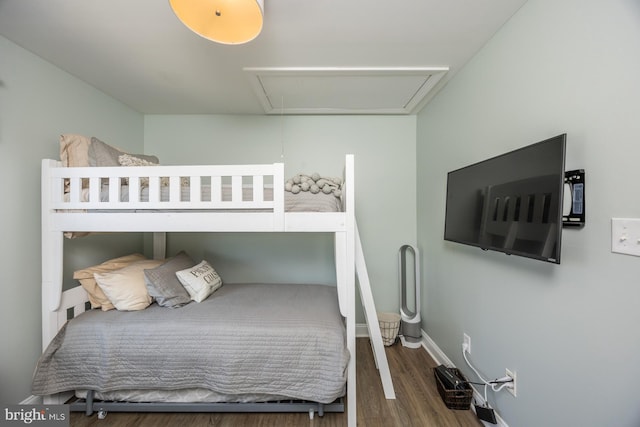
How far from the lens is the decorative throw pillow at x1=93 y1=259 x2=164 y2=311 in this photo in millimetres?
1665

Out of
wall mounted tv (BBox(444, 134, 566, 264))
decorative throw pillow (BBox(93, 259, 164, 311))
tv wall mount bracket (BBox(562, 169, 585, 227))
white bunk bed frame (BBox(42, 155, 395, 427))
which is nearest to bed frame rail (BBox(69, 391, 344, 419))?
white bunk bed frame (BBox(42, 155, 395, 427))

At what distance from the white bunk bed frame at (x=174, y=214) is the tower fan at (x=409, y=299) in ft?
3.53

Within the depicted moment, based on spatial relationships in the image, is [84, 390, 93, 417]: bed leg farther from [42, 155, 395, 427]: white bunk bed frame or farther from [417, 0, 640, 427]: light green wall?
[417, 0, 640, 427]: light green wall

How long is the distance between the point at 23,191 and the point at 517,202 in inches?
111

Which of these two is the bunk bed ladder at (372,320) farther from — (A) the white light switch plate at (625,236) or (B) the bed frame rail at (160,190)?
(A) the white light switch plate at (625,236)

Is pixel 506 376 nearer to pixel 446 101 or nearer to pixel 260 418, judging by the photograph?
pixel 260 418

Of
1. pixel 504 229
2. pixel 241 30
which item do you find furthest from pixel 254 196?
pixel 504 229

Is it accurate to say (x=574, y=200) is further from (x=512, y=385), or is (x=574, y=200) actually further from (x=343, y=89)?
(x=343, y=89)

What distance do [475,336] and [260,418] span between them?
57.3 inches

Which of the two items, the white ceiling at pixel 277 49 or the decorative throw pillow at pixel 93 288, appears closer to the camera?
the white ceiling at pixel 277 49

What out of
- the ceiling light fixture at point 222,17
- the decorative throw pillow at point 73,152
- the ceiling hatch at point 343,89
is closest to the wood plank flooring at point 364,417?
the decorative throw pillow at point 73,152

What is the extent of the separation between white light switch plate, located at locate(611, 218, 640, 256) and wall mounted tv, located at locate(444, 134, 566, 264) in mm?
149

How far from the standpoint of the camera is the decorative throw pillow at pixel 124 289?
1.67 meters

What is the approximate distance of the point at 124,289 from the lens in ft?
5.52
